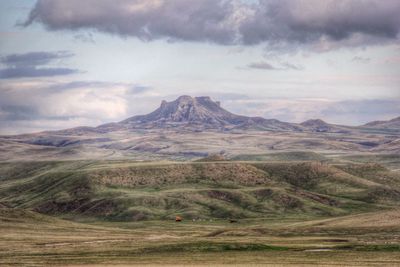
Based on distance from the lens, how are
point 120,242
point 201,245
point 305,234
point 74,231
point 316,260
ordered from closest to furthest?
point 316,260 < point 201,245 < point 120,242 < point 305,234 < point 74,231

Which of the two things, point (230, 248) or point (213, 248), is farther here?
point (230, 248)

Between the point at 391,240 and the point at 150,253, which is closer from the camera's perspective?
the point at 150,253

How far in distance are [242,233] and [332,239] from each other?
2262cm

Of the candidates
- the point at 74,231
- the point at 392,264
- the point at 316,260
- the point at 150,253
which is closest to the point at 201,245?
the point at 150,253

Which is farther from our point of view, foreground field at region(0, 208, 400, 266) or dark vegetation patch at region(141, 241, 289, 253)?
dark vegetation patch at region(141, 241, 289, 253)

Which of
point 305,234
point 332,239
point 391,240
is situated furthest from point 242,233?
point 391,240

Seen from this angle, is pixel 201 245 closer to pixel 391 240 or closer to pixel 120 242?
pixel 120 242

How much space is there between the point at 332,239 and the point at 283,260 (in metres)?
35.6

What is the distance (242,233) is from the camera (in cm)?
13825

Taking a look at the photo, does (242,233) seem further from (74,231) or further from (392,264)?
(392,264)

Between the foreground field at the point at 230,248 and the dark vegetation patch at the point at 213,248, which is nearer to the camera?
the foreground field at the point at 230,248

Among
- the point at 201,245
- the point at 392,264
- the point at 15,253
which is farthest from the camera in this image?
the point at 201,245

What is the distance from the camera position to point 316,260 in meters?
88.4

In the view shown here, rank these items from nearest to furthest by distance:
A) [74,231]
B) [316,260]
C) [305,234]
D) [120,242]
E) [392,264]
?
[392,264]
[316,260]
[120,242]
[305,234]
[74,231]
